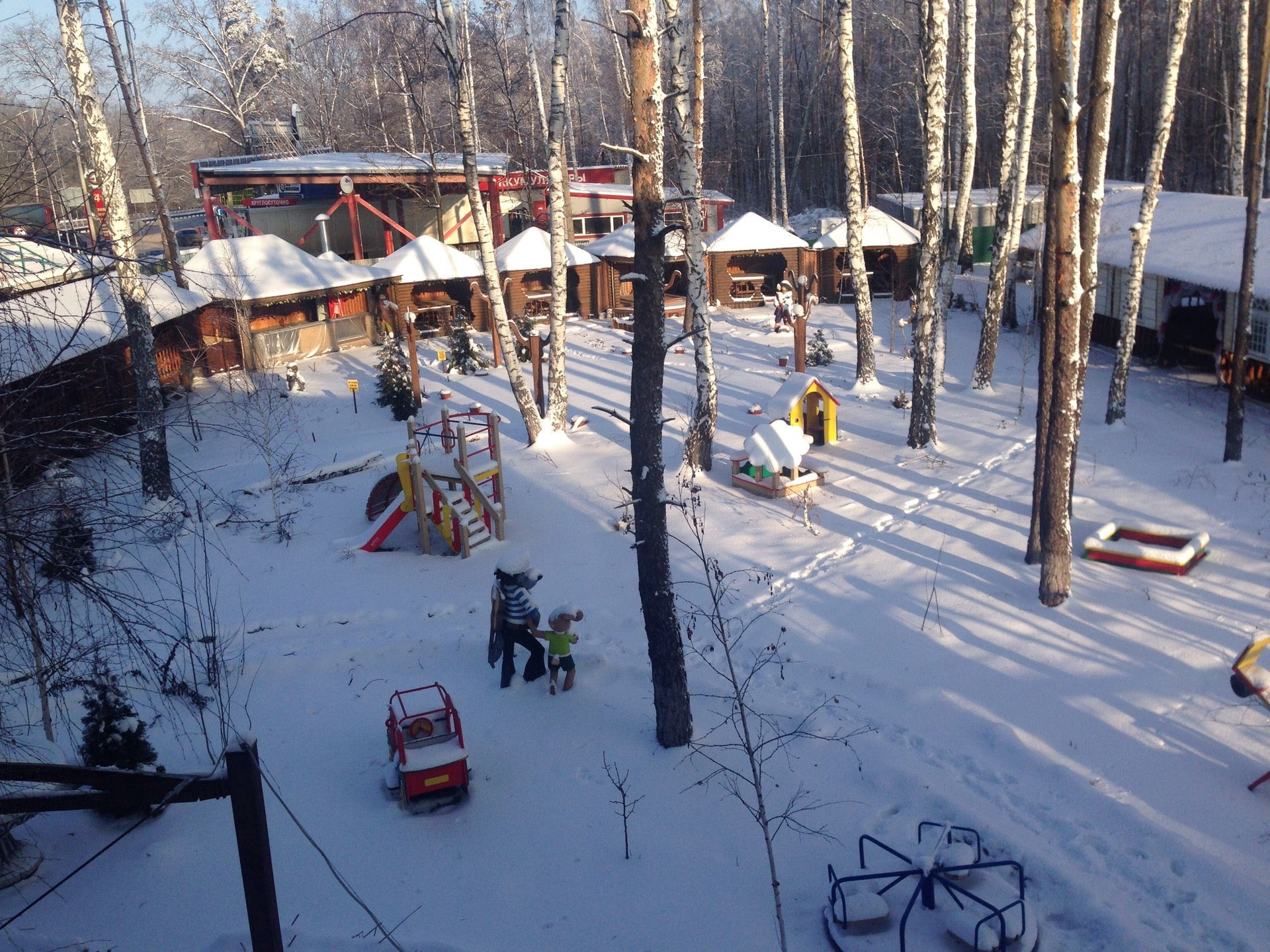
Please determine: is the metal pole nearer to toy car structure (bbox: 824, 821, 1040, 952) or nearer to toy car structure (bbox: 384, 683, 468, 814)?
toy car structure (bbox: 384, 683, 468, 814)

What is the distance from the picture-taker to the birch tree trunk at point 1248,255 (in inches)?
411

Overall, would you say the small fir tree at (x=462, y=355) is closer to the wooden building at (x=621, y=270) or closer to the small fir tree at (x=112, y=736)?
the wooden building at (x=621, y=270)

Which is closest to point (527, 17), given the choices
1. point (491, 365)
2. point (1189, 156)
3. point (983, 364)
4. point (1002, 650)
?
point (491, 365)

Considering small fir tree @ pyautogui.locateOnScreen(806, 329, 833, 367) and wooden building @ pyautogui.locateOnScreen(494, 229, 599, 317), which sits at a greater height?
wooden building @ pyautogui.locateOnScreen(494, 229, 599, 317)

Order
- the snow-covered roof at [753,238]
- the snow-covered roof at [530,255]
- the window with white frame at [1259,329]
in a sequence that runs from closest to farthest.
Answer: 1. the window with white frame at [1259,329]
2. the snow-covered roof at [530,255]
3. the snow-covered roof at [753,238]

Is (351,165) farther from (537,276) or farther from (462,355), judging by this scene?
(462,355)

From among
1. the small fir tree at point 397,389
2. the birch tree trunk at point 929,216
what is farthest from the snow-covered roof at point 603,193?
the birch tree trunk at point 929,216

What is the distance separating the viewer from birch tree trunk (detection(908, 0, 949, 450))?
12570mm

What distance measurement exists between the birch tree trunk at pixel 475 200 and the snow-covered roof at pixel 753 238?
11984mm

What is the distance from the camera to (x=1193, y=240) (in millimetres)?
17500

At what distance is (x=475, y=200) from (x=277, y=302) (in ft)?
28.6

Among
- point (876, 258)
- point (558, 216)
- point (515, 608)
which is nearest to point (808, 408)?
point (558, 216)

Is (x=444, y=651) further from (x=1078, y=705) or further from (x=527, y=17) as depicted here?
(x=527, y=17)

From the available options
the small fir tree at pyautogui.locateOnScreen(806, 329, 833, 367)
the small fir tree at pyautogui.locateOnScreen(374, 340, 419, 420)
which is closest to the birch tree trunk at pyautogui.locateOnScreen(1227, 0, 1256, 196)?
the small fir tree at pyautogui.locateOnScreen(806, 329, 833, 367)
